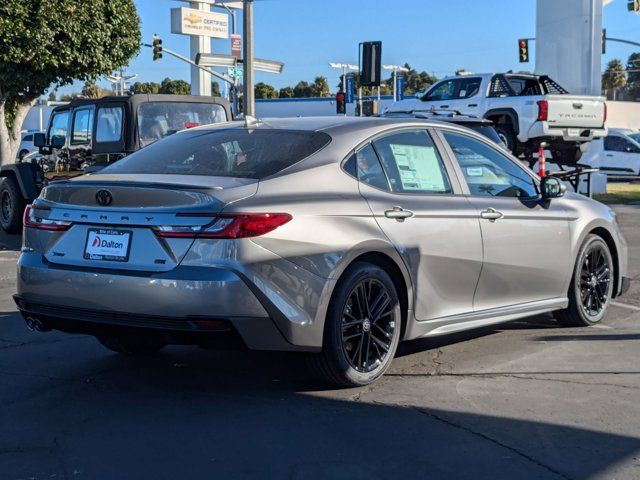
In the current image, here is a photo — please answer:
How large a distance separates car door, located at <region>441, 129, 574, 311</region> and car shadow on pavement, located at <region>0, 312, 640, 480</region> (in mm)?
1304

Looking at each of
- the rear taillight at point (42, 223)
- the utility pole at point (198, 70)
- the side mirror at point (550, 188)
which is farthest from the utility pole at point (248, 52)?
the utility pole at point (198, 70)

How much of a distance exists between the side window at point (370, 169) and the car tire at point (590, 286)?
226cm

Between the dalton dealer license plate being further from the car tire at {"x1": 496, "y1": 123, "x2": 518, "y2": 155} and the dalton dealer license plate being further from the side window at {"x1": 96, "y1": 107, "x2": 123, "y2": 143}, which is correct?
the car tire at {"x1": 496, "y1": 123, "x2": 518, "y2": 155}

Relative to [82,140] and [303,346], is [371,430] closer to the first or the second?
[303,346]

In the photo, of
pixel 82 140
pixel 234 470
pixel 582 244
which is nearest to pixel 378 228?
pixel 234 470

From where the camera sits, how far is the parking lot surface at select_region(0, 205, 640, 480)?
4160 millimetres

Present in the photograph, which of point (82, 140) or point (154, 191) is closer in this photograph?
point (154, 191)

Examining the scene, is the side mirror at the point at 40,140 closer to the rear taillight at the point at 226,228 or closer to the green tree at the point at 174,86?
the rear taillight at the point at 226,228

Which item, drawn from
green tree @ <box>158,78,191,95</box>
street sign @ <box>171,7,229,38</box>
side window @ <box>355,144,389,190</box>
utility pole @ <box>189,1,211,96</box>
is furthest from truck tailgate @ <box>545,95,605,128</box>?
green tree @ <box>158,78,191,95</box>

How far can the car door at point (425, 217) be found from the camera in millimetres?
5590

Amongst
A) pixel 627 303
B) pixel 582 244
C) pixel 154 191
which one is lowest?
pixel 627 303

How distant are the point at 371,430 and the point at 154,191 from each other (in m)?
1.74

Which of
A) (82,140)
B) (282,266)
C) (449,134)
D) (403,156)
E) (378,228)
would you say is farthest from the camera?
(82,140)

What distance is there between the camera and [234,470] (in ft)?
13.4
